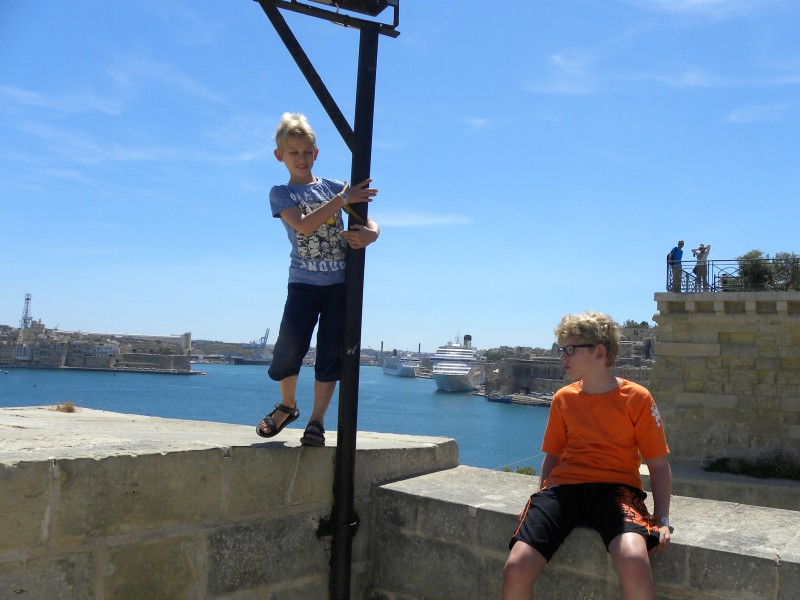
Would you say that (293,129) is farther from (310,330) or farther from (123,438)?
(123,438)

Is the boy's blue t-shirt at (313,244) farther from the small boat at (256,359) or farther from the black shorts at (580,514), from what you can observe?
the small boat at (256,359)

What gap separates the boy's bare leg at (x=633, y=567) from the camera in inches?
77.0

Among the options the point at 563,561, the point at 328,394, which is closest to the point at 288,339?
the point at 328,394

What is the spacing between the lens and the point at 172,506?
2.34 meters

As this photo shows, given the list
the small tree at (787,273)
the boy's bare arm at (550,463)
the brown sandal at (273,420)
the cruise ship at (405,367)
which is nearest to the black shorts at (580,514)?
the boy's bare arm at (550,463)

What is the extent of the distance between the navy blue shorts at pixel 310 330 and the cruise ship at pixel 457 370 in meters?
85.2

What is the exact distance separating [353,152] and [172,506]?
136 centimetres

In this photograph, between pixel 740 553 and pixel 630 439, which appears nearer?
pixel 740 553

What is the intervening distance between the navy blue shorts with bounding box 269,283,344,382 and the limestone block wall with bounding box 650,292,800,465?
12723 millimetres

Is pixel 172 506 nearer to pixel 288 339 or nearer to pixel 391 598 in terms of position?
pixel 288 339

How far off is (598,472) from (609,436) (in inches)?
4.6

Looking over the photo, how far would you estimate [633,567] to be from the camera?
6.48 feet

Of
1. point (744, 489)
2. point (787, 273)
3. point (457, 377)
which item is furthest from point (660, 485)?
point (457, 377)

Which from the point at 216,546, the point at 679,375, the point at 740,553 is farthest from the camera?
the point at 679,375
